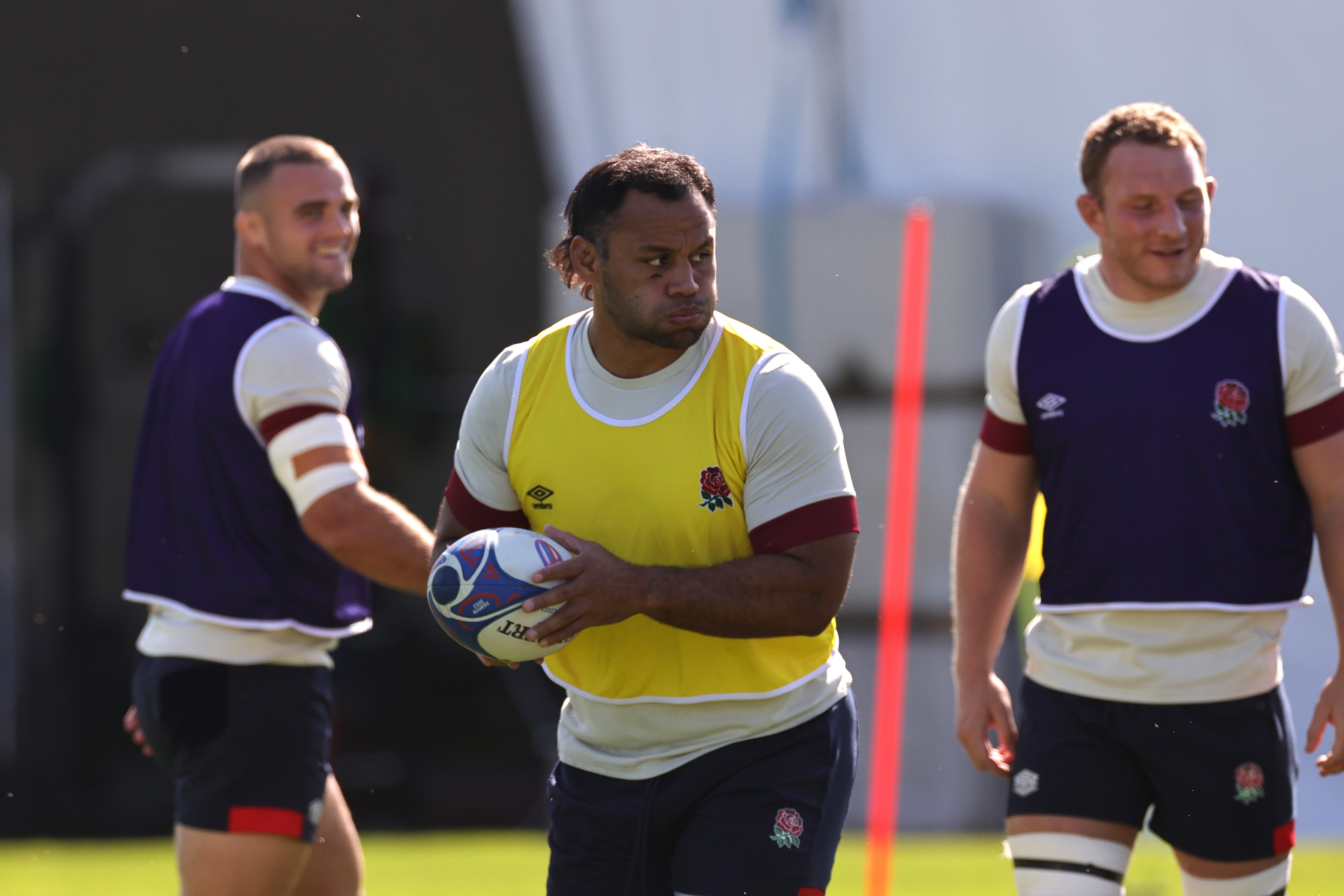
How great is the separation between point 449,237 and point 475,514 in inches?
185

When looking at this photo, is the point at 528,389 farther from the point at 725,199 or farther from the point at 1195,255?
the point at 725,199

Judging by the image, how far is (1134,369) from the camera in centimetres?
329

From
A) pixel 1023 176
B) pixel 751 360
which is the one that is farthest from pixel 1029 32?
pixel 751 360

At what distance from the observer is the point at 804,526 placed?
2.74 meters

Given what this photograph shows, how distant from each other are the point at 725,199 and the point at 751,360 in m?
4.43

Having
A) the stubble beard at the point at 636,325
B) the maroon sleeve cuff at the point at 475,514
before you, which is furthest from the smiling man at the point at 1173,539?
the maroon sleeve cuff at the point at 475,514

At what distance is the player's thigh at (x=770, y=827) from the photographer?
280 cm

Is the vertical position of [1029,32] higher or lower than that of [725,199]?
higher

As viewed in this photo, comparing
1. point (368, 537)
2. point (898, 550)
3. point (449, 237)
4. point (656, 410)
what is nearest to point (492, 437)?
point (656, 410)

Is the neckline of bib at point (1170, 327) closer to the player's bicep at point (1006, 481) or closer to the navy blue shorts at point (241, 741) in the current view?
the player's bicep at point (1006, 481)

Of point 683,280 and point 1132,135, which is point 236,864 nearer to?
→ point 683,280

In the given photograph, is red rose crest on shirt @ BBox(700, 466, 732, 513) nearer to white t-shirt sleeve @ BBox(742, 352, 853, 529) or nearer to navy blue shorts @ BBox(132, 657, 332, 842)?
white t-shirt sleeve @ BBox(742, 352, 853, 529)

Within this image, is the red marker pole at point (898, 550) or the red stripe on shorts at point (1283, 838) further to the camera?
the red marker pole at point (898, 550)

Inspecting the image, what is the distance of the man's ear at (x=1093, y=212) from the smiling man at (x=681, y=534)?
90 centimetres
